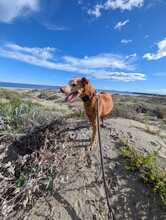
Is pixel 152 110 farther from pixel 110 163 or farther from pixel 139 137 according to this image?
pixel 110 163

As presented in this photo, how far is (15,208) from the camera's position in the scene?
9.19 feet

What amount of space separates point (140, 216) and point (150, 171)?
2.11ft

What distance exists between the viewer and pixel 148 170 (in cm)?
329

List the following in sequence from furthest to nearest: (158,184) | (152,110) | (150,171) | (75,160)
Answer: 1. (152,110)
2. (75,160)
3. (150,171)
4. (158,184)

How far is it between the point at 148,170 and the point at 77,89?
149 centimetres

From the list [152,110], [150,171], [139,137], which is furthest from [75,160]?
[152,110]

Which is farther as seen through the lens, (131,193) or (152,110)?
(152,110)

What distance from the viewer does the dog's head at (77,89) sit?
10.5 feet

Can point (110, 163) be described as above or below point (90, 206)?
above

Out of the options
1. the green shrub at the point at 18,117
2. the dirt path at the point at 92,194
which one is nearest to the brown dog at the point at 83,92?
the dirt path at the point at 92,194

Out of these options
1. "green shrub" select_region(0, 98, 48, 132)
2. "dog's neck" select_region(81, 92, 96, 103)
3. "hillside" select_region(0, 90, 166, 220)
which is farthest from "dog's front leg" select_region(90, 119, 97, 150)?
"green shrub" select_region(0, 98, 48, 132)

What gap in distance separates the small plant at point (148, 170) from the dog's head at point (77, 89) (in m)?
1.08

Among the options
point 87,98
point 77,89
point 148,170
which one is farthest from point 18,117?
point 148,170

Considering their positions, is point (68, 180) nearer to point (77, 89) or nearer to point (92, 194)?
point (92, 194)
